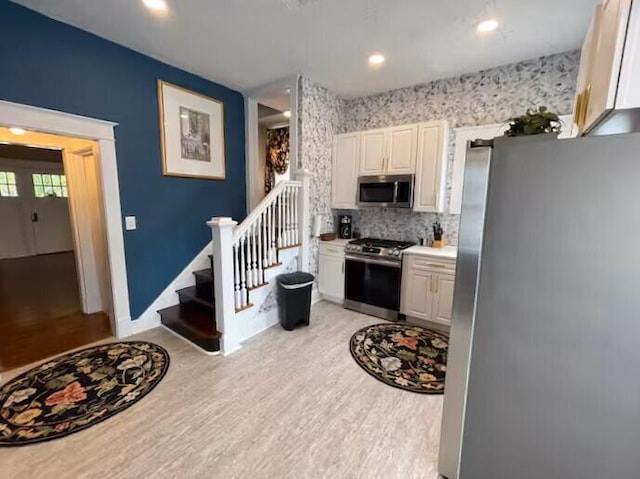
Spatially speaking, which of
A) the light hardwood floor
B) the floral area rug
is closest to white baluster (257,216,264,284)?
the light hardwood floor

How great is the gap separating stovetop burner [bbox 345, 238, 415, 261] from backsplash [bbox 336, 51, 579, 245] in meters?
0.36

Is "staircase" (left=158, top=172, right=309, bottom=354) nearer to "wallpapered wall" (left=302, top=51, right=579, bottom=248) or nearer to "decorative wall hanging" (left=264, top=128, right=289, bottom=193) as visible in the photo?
"wallpapered wall" (left=302, top=51, right=579, bottom=248)

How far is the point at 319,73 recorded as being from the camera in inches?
134

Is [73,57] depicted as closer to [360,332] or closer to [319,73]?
[319,73]

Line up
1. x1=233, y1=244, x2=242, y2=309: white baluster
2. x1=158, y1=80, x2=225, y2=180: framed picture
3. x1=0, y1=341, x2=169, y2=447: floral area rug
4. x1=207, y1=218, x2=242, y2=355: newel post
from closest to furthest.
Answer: x1=0, y1=341, x2=169, y2=447: floral area rug, x1=207, y1=218, x2=242, y2=355: newel post, x1=233, y1=244, x2=242, y2=309: white baluster, x1=158, y1=80, x2=225, y2=180: framed picture

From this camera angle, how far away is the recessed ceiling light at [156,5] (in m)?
2.16

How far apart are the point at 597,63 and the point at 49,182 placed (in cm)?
1029

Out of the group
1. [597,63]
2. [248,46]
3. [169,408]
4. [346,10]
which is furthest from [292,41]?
[169,408]

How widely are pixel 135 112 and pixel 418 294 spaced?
12.2ft

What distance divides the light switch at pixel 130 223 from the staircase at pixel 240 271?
86 cm

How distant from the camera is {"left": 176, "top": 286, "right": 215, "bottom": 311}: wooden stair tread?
327 centimetres

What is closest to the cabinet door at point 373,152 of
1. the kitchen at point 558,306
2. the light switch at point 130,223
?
the kitchen at point 558,306

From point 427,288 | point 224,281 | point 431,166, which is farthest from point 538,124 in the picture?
point 224,281

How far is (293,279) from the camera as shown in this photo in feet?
10.7
